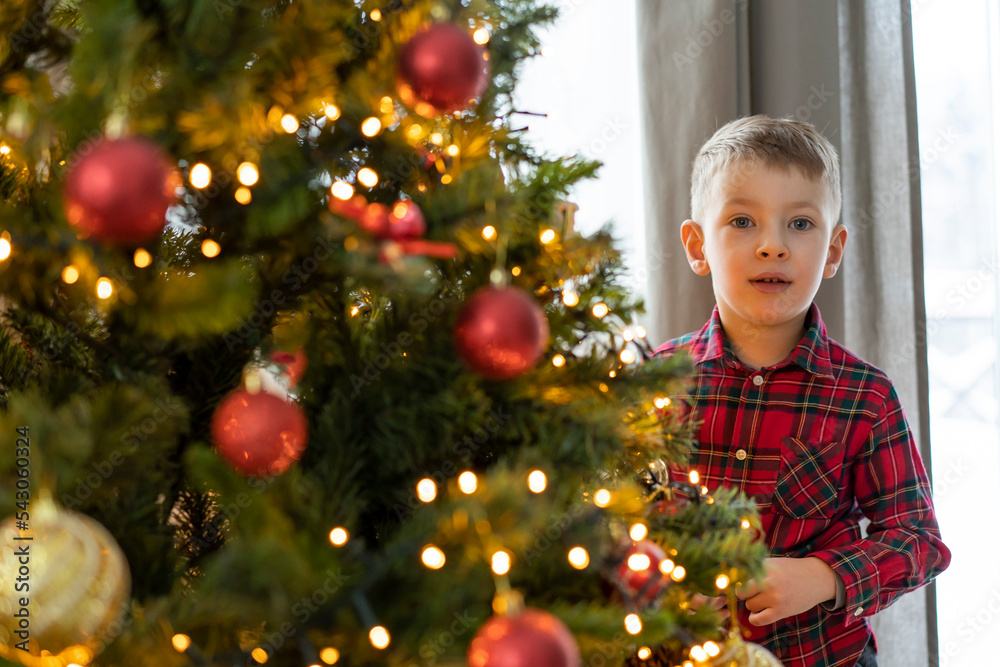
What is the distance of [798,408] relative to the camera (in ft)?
3.43

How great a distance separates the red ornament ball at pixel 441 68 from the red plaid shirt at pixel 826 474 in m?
0.64

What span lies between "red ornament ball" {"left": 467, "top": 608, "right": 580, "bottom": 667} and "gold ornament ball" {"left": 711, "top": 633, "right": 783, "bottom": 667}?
268mm

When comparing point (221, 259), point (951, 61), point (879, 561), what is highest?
point (951, 61)

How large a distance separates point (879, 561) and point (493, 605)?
28.3 inches

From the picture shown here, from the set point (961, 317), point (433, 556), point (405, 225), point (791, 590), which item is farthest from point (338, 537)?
point (961, 317)

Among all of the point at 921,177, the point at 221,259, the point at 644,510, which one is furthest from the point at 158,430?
the point at 921,177

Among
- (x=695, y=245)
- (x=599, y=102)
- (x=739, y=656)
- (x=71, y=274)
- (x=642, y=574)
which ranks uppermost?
(x=599, y=102)

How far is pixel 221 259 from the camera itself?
44cm

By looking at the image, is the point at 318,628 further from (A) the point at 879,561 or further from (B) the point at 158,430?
(A) the point at 879,561

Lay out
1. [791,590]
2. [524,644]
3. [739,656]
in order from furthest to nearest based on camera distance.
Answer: [791,590], [739,656], [524,644]

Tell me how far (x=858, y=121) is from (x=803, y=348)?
548 mm

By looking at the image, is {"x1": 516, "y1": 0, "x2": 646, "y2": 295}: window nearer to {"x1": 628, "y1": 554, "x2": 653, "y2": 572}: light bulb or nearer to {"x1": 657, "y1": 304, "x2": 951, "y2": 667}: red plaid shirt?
{"x1": 657, "y1": 304, "x2": 951, "y2": 667}: red plaid shirt

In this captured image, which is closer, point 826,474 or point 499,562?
point 499,562

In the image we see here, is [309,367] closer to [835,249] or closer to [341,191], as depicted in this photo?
[341,191]
